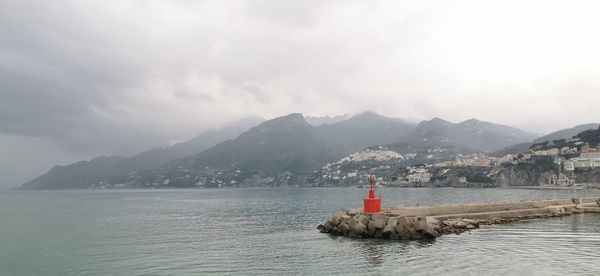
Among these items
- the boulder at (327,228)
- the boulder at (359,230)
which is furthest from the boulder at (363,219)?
the boulder at (327,228)

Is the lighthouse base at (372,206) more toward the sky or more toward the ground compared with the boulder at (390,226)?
more toward the sky

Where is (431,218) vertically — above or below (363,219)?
below

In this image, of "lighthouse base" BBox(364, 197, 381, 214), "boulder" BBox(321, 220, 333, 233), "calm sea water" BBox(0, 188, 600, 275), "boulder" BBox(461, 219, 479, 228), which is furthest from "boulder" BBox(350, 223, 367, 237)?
"boulder" BBox(461, 219, 479, 228)

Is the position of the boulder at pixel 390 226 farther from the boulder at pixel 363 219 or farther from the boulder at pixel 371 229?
the boulder at pixel 363 219

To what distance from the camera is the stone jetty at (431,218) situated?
32875mm

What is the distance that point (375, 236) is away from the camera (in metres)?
33.6

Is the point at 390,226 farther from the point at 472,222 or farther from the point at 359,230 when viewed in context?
the point at 472,222

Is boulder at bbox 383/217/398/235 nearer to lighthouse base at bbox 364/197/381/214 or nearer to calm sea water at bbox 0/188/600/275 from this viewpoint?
calm sea water at bbox 0/188/600/275

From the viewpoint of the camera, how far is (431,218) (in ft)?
119

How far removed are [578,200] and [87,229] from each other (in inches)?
2293

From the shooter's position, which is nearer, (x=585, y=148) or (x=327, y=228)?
(x=327, y=228)

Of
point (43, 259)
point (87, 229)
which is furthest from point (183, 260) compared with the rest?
point (87, 229)

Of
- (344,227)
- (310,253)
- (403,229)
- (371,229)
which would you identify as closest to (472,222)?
(403,229)

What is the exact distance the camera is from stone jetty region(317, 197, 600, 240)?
1294 inches
